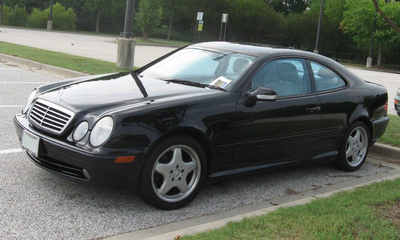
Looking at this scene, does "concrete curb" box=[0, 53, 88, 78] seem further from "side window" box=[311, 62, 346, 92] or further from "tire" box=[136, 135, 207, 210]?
"tire" box=[136, 135, 207, 210]

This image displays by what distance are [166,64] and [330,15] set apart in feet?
150

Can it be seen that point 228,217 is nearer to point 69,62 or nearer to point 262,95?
point 262,95

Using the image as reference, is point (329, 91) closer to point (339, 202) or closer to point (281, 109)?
point (281, 109)

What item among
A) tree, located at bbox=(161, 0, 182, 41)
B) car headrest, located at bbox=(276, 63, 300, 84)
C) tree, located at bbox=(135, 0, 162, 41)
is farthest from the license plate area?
tree, located at bbox=(161, 0, 182, 41)

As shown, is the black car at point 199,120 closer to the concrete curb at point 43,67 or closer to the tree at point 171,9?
the concrete curb at point 43,67

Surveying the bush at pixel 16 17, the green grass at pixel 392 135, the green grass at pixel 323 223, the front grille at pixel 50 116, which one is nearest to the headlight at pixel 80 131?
the front grille at pixel 50 116

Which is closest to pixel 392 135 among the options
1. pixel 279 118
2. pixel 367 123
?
pixel 367 123

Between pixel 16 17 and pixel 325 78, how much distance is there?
154 ft

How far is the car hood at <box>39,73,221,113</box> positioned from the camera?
4293 millimetres

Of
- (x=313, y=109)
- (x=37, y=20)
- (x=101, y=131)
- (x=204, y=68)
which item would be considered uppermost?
(x=37, y=20)

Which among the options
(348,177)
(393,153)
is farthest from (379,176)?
(393,153)

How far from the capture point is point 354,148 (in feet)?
19.8

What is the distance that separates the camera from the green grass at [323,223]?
3693 millimetres

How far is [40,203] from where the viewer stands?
4.21 meters
